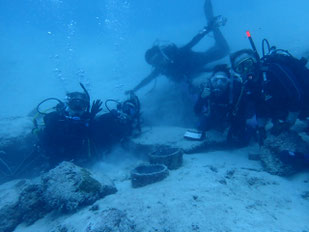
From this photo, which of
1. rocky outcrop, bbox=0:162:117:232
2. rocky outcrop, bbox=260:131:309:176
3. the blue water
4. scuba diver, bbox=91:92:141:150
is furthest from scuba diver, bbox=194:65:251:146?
the blue water

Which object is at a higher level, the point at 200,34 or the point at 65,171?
the point at 200,34

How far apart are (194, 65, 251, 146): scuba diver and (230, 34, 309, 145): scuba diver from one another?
0.47 m

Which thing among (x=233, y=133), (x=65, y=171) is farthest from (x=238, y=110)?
(x=65, y=171)

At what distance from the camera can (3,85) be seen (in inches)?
1142

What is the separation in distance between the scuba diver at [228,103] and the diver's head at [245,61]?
352mm

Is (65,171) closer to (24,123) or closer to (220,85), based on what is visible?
(220,85)

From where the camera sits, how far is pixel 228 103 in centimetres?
598

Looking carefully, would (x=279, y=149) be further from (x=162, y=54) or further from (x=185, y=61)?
(x=185, y=61)

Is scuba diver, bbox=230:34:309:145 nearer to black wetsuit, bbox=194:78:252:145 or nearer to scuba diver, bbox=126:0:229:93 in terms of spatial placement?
black wetsuit, bbox=194:78:252:145

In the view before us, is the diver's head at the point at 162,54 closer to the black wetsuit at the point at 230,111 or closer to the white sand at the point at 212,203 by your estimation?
the black wetsuit at the point at 230,111

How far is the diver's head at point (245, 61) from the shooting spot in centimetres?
550

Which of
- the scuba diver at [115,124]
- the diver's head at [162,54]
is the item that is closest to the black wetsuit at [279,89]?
the scuba diver at [115,124]

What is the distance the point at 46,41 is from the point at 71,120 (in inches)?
2932

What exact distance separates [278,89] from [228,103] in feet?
4.90
